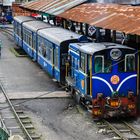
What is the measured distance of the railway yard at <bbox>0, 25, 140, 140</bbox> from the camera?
15028 millimetres

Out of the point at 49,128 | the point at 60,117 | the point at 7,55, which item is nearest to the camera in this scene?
the point at 49,128

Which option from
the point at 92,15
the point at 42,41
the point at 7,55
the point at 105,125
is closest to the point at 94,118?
the point at 105,125

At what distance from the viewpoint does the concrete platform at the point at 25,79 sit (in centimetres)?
2091

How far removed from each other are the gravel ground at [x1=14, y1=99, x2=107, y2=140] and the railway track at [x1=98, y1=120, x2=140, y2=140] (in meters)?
0.30

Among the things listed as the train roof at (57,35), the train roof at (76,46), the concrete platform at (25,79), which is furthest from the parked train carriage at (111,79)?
the concrete platform at (25,79)

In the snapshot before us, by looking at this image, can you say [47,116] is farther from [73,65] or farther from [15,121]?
[73,65]

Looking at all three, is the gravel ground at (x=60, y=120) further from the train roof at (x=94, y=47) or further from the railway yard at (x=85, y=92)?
the train roof at (x=94, y=47)

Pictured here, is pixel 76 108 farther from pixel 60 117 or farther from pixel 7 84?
pixel 7 84

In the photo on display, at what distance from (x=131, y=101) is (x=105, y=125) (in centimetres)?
121

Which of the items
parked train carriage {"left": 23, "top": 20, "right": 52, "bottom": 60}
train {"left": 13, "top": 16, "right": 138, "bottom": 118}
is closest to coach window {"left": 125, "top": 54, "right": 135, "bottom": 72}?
train {"left": 13, "top": 16, "right": 138, "bottom": 118}

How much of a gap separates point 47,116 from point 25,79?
7303mm

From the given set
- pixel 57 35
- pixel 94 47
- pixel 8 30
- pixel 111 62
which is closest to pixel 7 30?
pixel 8 30

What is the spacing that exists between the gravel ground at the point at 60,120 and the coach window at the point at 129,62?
2201 millimetres

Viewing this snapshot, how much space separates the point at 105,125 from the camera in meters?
15.9
